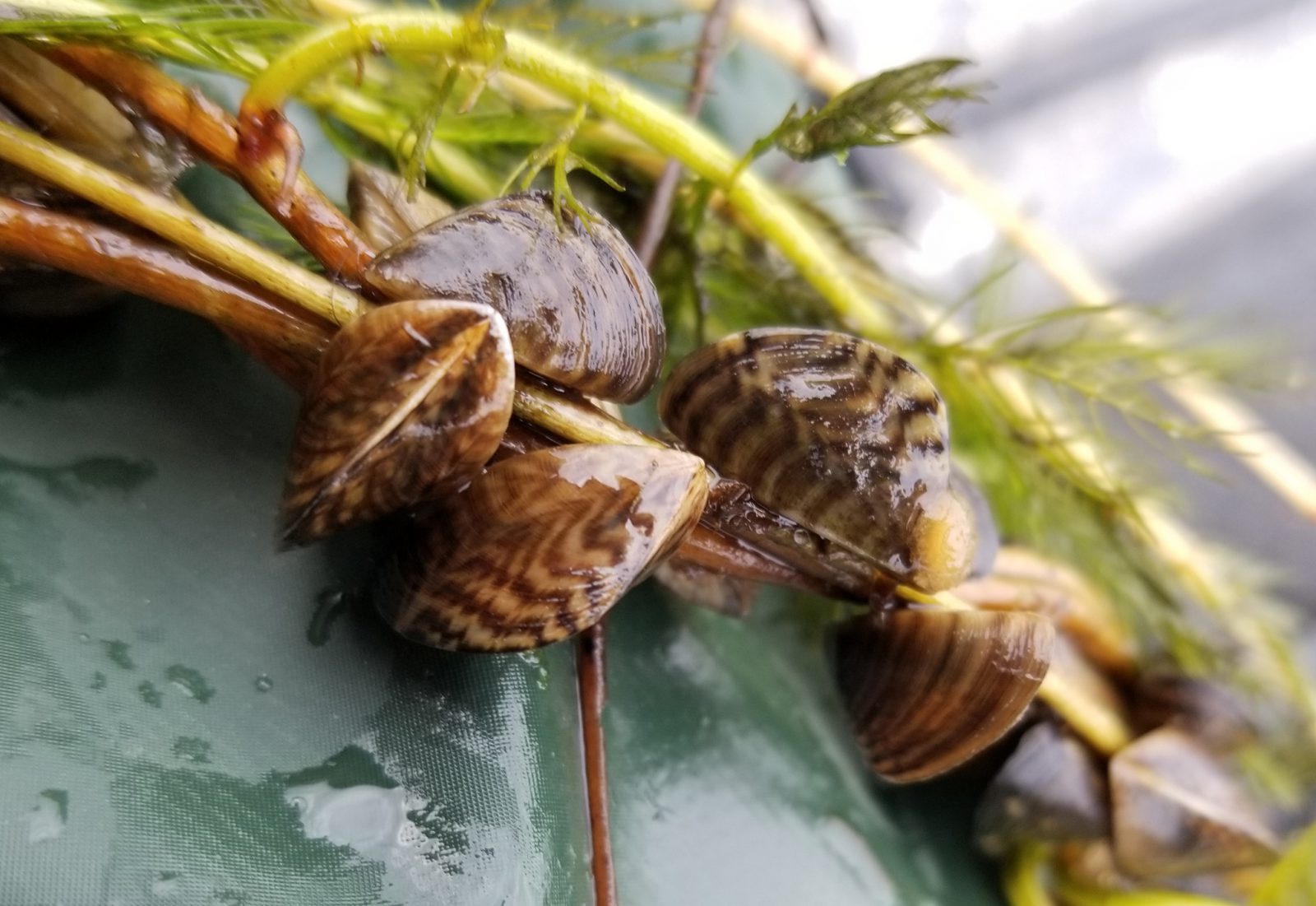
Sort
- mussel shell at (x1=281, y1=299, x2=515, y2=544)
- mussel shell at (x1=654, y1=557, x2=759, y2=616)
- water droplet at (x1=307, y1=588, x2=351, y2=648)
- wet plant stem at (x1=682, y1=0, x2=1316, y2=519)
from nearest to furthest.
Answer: mussel shell at (x1=281, y1=299, x2=515, y2=544) → water droplet at (x1=307, y1=588, x2=351, y2=648) → mussel shell at (x1=654, y1=557, x2=759, y2=616) → wet plant stem at (x1=682, y1=0, x2=1316, y2=519)

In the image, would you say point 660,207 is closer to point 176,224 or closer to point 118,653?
point 176,224

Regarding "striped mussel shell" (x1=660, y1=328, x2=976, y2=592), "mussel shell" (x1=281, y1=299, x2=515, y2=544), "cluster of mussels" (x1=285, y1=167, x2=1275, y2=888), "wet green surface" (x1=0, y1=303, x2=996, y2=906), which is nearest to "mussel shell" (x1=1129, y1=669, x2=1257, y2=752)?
"cluster of mussels" (x1=285, y1=167, x2=1275, y2=888)

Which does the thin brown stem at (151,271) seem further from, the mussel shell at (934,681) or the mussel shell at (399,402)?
the mussel shell at (934,681)

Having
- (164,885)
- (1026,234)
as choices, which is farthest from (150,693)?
(1026,234)

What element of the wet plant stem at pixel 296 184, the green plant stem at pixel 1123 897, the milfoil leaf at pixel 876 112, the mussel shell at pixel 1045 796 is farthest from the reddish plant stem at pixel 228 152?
the green plant stem at pixel 1123 897

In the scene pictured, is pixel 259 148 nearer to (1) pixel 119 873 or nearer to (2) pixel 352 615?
(2) pixel 352 615

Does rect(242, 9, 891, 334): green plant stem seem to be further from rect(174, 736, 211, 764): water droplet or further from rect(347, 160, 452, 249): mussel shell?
rect(174, 736, 211, 764): water droplet
